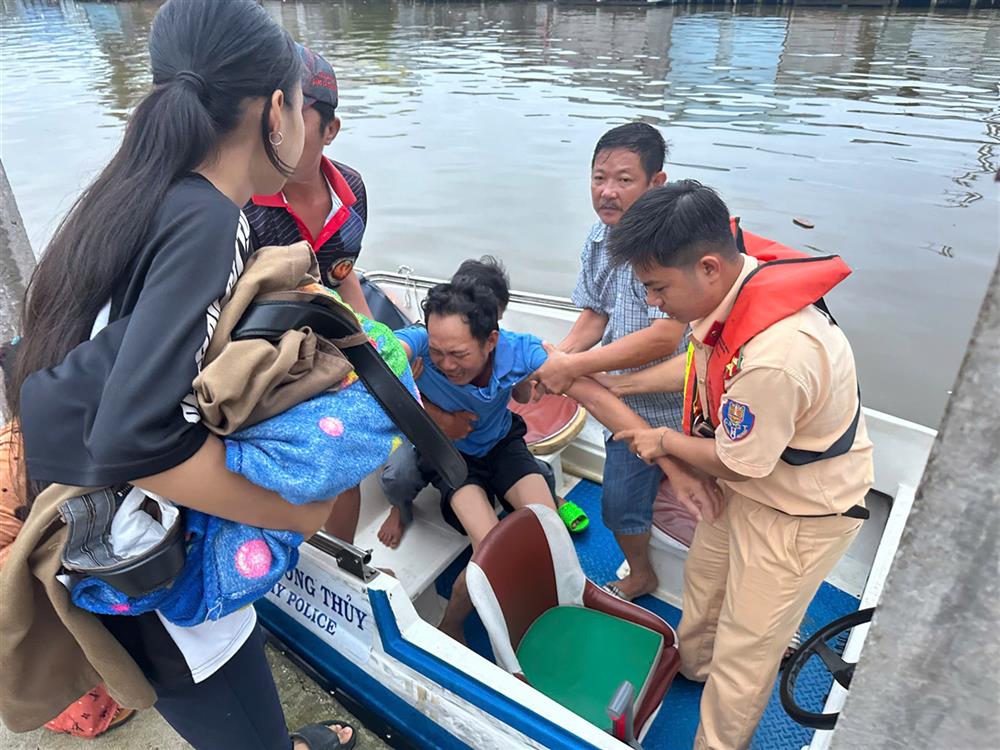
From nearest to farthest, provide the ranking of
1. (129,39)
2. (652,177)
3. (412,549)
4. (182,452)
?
(182,452) < (652,177) < (412,549) < (129,39)

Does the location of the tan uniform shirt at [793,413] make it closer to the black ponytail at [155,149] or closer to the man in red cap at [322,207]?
the black ponytail at [155,149]

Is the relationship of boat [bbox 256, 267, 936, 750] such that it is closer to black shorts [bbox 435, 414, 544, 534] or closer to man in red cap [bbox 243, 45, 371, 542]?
black shorts [bbox 435, 414, 544, 534]

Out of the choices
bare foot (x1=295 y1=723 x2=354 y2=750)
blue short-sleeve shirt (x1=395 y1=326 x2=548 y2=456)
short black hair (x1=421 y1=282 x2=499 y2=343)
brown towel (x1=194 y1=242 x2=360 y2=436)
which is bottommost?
bare foot (x1=295 y1=723 x2=354 y2=750)

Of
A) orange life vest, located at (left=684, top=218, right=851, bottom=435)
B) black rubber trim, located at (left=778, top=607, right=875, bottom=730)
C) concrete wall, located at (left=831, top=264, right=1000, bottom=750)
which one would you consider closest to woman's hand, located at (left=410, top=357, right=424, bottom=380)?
orange life vest, located at (left=684, top=218, right=851, bottom=435)

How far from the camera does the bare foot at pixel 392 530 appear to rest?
254cm

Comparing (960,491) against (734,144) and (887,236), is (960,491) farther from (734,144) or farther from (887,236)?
(734,144)

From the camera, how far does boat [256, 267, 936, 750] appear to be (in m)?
1.67

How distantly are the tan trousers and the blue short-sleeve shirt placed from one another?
0.89m

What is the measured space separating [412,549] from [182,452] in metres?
1.76

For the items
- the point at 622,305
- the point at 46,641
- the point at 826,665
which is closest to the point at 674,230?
the point at 622,305

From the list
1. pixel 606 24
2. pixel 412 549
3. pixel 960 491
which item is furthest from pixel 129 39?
pixel 960 491

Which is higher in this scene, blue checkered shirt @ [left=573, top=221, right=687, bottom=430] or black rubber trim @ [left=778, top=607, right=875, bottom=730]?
blue checkered shirt @ [left=573, top=221, right=687, bottom=430]

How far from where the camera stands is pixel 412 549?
2537 millimetres

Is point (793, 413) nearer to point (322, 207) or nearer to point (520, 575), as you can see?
point (520, 575)
